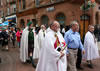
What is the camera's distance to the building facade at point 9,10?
1155 inches

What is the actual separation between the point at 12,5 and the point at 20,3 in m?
5.44

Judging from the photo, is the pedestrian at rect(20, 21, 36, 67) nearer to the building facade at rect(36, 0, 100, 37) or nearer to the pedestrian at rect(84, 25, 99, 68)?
the pedestrian at rect(84, 25, 99, 68)

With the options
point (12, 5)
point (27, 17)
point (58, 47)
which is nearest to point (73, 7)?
point (27, 17)

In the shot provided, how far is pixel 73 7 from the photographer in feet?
53.7

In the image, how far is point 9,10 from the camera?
32.1 metres

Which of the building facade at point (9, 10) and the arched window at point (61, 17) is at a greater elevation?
the building facade at point (9, 10)

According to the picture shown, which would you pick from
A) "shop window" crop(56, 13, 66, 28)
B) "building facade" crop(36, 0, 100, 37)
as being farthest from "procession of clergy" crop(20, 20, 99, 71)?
"shop window" crop(56, 13, 66, 28)

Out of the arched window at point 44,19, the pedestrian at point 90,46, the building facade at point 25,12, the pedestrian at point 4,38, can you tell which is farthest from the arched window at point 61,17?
the pedestrian at point 90,46

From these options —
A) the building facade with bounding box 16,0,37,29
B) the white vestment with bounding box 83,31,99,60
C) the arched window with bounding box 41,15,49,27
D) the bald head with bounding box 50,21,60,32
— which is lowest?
the white vestment with bounding box 83,31,99,60

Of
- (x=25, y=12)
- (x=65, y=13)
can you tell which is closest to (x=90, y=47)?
(x=65, y=13)

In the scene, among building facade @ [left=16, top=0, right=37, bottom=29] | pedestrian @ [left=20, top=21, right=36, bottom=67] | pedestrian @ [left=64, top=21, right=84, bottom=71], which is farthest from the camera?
building facade @ [left=16, top=0, right=37, bottom=29]

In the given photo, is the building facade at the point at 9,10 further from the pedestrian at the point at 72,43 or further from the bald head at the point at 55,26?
the bald head at the point at 55,26

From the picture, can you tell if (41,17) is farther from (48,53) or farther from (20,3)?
(48,53)

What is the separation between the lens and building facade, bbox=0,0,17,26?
29348 mm
